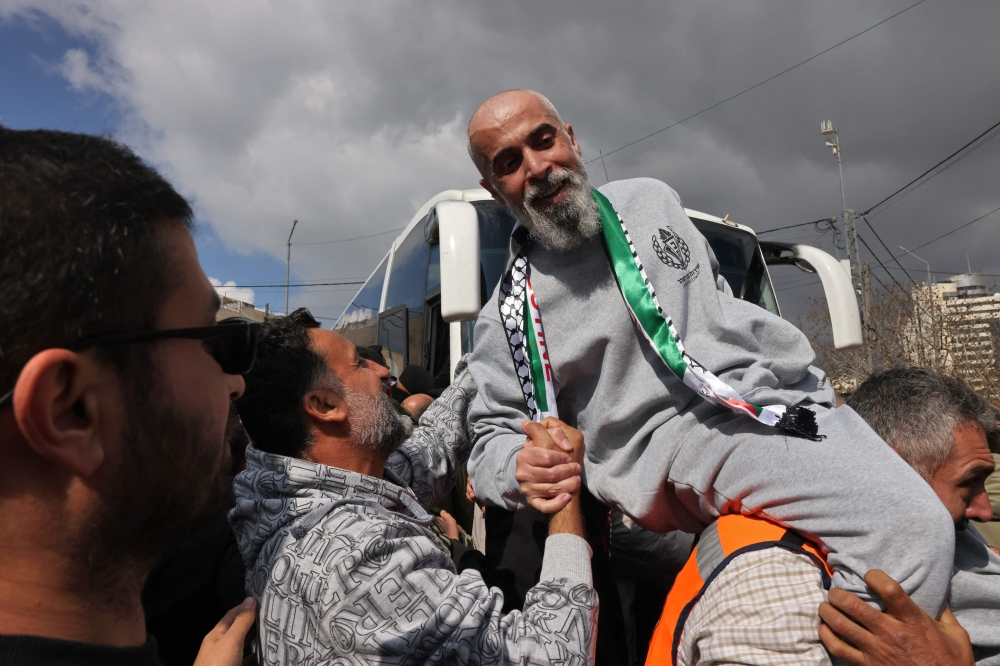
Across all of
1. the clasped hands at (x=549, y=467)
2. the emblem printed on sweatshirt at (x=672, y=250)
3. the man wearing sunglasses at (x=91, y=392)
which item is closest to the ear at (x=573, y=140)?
the emblem printed on sweatshirt at (x=672, y=250)

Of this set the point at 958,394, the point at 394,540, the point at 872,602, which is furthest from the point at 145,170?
the point at 958,394

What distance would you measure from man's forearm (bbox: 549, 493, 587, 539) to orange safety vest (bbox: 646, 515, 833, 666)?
0.30 meters

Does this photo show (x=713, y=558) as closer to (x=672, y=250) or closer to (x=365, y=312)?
(x=672, y=250)

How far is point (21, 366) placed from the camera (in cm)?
82

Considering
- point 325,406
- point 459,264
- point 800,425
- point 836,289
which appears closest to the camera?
point 800,425

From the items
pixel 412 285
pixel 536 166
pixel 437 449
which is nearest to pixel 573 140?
pixel 536 166

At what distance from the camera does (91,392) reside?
0.88 metres

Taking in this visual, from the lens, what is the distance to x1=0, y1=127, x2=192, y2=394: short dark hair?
816mm

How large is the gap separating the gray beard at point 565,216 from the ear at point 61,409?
1.46m

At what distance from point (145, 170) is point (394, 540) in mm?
1104

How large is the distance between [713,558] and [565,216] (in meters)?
1.08

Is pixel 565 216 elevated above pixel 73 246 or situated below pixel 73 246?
above

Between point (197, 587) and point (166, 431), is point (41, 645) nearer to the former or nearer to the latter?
point (166, 431)

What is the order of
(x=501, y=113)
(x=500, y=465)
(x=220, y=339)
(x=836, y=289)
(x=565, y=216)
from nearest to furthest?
(x=220, y=339), (x=500, y=465), (x=565, y=216), (x=501, y=113), (x=836, y=289)
